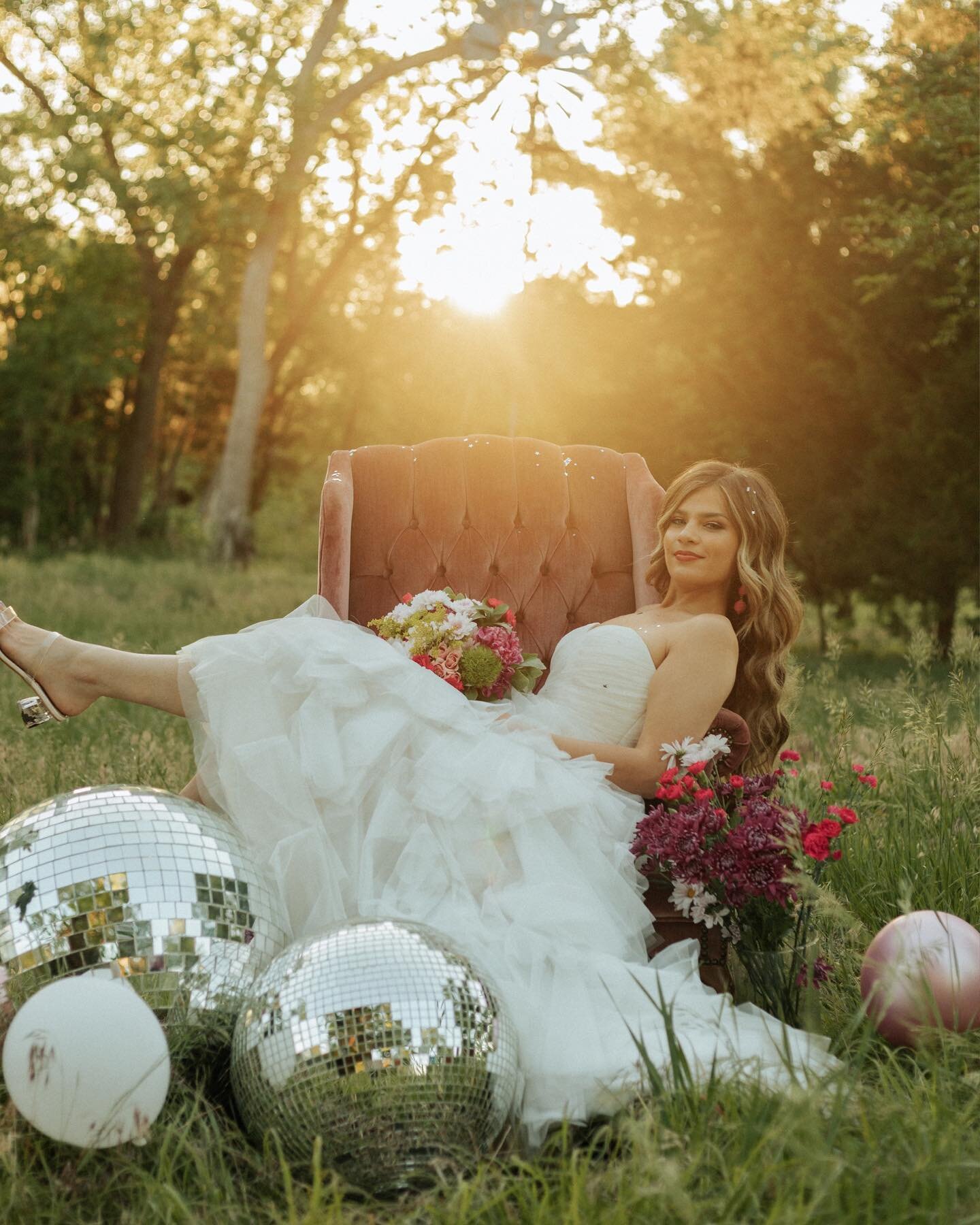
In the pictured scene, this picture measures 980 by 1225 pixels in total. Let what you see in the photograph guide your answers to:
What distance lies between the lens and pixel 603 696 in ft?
10.8

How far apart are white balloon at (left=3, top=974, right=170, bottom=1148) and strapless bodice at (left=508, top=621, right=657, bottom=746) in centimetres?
148

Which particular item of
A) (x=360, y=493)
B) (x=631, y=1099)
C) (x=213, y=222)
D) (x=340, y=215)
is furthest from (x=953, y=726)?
(x=340, y=215)

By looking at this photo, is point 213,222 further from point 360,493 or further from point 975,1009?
point 975,1009

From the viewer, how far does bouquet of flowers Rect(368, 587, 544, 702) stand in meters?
3.22

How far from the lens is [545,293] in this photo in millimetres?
12008

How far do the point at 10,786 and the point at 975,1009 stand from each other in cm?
297

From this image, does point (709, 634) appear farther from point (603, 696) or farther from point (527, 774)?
point (527, 774)

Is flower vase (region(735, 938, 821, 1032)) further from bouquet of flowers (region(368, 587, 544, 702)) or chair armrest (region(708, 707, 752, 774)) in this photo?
bouquet of flowers (region(368, 587, 544, 702))

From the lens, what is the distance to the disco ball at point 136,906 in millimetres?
2252

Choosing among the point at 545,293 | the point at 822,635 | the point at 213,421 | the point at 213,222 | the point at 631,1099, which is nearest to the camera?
the point at 631,1099

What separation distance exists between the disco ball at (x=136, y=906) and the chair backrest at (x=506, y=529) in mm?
1595

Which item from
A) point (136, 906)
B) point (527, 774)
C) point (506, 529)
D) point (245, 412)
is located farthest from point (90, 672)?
point (245, 412)

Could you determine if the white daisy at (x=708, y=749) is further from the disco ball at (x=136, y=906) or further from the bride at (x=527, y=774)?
the disco ball at (x=136, y=906)

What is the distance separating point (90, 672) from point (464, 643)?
1.00 meters
